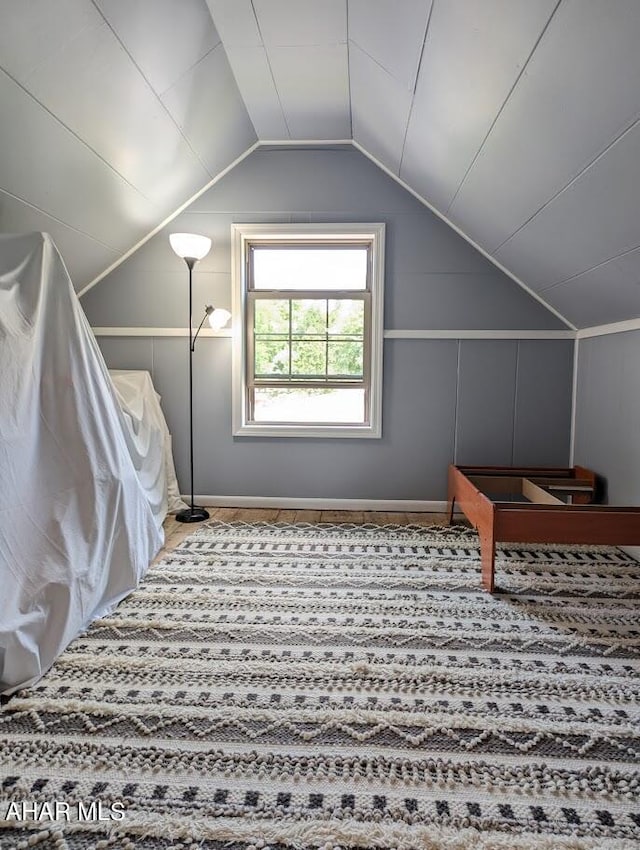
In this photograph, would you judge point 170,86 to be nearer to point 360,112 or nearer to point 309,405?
point 360,112

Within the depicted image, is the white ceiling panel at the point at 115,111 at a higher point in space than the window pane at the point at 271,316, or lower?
higher

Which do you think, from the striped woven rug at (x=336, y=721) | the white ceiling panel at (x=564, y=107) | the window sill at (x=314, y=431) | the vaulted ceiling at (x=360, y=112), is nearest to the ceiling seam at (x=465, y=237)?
the vaulted ceiling at (x=360, y=112)

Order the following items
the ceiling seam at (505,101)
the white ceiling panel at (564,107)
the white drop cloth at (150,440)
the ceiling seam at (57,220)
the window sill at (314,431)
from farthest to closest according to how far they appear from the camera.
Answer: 1. the window sill at (314,431)
2. the white drop cloth at (150,440)
3. the ceiling seam at (57,220)
4. the ceiling seam at (505,101)
5. the white ceiling panel at (564,107)

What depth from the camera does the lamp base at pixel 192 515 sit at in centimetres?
280

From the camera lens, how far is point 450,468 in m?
2.84

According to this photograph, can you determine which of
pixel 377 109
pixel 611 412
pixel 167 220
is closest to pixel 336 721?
pixel 611 412

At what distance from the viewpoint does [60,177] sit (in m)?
2.05

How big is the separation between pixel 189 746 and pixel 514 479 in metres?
2.21

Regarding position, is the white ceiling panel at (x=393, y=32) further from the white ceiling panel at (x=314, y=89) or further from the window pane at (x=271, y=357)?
the window pane at (x=271, y=357)

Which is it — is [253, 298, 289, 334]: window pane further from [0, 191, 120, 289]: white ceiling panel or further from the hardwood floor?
the hardwood floor

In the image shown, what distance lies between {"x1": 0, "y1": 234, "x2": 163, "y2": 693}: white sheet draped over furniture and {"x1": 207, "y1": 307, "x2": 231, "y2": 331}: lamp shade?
112 cm

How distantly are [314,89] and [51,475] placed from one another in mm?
2278

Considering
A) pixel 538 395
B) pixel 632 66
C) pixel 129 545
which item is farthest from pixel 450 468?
pixel 632 66

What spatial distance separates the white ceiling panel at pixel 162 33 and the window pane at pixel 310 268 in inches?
46.1
